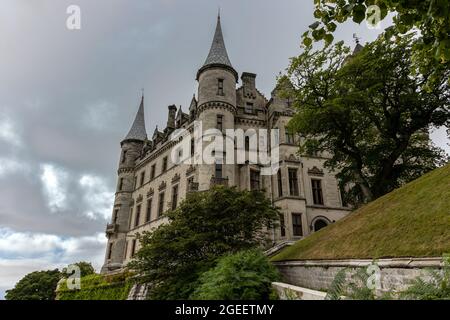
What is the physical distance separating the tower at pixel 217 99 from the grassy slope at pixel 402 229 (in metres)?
13.4

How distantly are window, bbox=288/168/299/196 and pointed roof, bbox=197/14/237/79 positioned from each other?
1284 cm

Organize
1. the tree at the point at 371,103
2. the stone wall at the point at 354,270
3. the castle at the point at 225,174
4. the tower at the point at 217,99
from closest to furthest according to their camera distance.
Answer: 1. the stone wall at the point at 354,270
2. the tree at the point at 371,103
3. the castle at the point at 225,174
4. the tower at the point at 217,99

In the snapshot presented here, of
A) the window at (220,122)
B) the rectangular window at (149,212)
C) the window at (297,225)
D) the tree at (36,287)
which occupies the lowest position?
the tree at (36,287)

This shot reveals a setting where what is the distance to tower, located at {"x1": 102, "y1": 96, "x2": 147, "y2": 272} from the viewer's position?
3603 centimetres

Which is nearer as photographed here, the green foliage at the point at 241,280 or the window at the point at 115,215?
the green foliage at the point at 241,280

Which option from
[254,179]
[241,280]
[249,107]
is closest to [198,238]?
[241,280]

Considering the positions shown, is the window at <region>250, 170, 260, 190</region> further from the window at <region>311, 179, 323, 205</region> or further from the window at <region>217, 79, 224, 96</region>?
the window at <region>217, 79, 224, 96</region>

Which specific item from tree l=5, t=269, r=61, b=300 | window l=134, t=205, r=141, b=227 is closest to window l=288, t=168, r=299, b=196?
window l=134, t=205, r=141, b=227

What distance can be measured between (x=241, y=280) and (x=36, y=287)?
178 feet

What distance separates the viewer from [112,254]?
36000 millimetres

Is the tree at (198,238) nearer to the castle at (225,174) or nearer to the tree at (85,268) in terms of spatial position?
the castle at (225,174)

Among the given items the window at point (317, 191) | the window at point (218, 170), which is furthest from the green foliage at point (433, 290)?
the window at point (317, 191)

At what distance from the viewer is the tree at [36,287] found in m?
47.6
